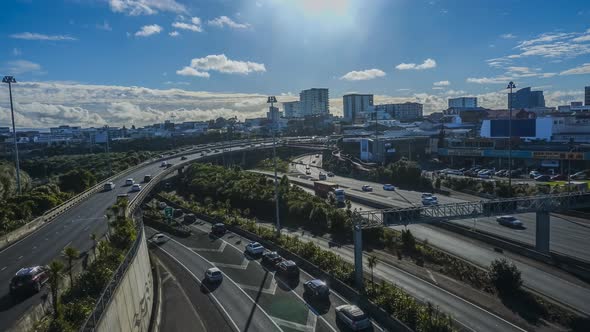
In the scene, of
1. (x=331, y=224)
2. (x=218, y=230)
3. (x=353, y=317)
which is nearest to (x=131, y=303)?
(x=353, y=317)

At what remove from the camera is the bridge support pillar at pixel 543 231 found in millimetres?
31703

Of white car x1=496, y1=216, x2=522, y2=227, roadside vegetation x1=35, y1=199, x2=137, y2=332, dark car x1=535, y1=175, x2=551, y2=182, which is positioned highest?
roadside vegetation x1=35, y1=199, x2=137, y2=332

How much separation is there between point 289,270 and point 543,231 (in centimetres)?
2188

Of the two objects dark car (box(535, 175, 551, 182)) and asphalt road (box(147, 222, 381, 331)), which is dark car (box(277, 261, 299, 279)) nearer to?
asphalt road (box(147, 222, 381, 331))

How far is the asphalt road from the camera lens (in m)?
23.3

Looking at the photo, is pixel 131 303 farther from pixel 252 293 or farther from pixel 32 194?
pixel 32 194

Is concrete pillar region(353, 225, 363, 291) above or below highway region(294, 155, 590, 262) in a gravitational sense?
above

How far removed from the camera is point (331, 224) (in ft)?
140

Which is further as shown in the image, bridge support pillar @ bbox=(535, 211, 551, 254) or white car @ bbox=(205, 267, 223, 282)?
bridge support pillar @ bbox=(535, 211, 551, 254)

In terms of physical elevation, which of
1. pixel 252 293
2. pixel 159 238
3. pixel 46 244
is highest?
pixel 46 244

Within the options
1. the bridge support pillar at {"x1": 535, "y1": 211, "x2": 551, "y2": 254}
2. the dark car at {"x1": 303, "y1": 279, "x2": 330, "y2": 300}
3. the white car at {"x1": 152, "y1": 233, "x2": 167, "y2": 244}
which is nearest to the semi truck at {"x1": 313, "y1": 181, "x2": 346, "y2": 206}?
the white car at {"x1": 152, "y1": 233, "x2": 167, "y2": 244}

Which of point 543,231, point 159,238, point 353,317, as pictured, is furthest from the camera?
point 159,238

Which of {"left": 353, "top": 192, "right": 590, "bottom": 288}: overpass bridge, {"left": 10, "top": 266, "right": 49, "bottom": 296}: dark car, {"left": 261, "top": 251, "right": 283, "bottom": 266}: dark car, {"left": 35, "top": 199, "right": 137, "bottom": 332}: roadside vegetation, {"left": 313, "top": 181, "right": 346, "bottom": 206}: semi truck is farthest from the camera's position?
{"left": 313, "top": 181, "right": 346, "bottom": 206}: semi truck

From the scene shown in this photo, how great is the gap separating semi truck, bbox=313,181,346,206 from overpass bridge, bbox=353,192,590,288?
25.8 meters
